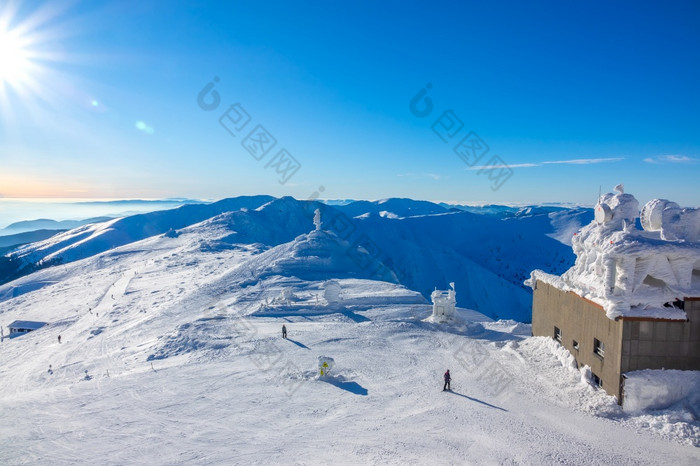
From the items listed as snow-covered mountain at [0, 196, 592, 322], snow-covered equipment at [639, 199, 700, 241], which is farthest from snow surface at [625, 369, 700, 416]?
snow-covered mountain at [0, 196, 592, 322]

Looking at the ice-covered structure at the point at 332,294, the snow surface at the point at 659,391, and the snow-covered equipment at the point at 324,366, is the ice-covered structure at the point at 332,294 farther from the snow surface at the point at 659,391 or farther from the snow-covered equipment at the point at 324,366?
the snow surface at the point at 659,391

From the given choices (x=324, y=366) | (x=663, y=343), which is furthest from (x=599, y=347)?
(x=324, y=366)

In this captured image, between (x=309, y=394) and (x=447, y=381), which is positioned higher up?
(x=447, y=381)

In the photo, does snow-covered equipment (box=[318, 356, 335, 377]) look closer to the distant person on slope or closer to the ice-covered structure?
Result: the distant person on slope

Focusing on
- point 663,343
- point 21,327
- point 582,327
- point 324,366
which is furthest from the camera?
point 21,327

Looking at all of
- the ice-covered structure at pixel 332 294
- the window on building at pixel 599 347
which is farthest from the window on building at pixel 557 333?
the ice-covered structure at pixel 332 294

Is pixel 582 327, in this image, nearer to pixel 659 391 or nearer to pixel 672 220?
pixel 659 391

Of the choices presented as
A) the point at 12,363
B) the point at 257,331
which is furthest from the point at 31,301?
the point at 257,331
